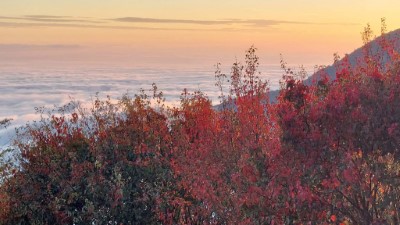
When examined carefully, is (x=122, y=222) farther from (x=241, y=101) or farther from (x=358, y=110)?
(x=358, y=110)

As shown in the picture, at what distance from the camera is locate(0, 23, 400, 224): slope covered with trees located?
567 inches

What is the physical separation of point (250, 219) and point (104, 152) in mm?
9537

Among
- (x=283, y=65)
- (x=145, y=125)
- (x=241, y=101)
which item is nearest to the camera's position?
(x=283, y=65)

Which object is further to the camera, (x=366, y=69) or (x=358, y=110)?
(x=366, y=69)

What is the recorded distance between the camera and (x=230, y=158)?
22.6 meters

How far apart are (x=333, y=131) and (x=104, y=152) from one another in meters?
13.3

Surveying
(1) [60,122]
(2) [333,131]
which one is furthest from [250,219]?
(1) [60,122]

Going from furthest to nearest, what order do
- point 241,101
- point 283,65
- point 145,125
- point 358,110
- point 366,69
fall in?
point 145,125 → point 241,101 → point 283,65 → point 366,69 → point 358,110

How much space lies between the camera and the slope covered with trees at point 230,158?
1440 cm

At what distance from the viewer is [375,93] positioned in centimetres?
1437

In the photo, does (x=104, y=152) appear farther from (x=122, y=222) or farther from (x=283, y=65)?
(x=283, y=65)

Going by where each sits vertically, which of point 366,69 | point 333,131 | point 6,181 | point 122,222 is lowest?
point 122,222

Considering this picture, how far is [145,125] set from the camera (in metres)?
26.3

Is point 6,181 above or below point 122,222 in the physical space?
above
